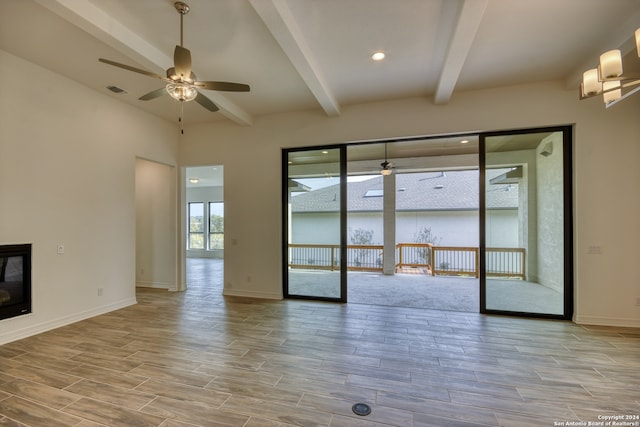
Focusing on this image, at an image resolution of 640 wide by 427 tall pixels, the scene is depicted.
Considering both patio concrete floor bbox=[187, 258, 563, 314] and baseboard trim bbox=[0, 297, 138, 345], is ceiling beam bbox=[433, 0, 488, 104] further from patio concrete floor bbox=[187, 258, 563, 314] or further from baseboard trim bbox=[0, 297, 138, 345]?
baseboard trim bbox=[0, 297, 138, 345]

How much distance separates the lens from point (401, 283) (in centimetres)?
651

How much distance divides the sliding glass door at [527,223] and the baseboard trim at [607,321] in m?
0.16

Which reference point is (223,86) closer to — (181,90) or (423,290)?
(181,90)

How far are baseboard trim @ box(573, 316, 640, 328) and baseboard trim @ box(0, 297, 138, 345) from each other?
6.73 metres

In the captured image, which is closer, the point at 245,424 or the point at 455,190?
the point at 245,424

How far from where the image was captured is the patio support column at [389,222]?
757 cm

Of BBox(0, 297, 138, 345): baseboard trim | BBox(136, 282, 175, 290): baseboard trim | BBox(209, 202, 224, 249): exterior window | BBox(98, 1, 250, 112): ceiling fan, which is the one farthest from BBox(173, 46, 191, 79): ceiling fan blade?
BBox(209, 202, 224, 249): exterior window

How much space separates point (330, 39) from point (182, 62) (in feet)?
4.93

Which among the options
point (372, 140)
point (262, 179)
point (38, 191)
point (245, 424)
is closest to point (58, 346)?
point (38, 191)

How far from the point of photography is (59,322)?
12.2 ft

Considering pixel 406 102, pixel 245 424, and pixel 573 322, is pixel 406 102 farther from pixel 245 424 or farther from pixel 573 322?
pixel 245 424

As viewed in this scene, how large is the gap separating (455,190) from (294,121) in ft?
24.3

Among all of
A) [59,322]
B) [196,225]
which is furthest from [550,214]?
[196,225]

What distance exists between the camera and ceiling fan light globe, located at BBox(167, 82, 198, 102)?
263cm
